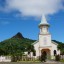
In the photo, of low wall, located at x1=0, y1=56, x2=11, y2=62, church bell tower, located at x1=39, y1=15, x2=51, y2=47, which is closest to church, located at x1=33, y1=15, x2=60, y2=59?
church bell tower, located at x1=39, y1=15, x2=51, y2=47

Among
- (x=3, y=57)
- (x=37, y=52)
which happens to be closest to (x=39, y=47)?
(x=37, y=52)

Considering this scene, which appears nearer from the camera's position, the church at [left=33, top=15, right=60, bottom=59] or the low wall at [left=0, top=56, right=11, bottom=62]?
the low wall at [left=0, top=56, right=11, bottom=62]

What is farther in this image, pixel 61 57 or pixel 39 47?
pixel 39 47

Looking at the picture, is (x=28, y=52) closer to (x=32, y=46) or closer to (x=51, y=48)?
(x=32, y=46)

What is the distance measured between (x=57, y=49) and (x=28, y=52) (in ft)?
26.6

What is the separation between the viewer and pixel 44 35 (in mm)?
71688

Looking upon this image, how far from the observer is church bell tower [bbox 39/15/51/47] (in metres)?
71.1

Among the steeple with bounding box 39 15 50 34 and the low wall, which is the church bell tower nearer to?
the steeple with bounding box 39 15 50 34

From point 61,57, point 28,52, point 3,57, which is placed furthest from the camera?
point 28,52

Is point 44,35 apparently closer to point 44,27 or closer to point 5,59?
point 44,27

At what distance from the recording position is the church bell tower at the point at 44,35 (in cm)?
7112

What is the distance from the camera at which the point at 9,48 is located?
71062mm

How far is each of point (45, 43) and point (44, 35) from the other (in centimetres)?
235

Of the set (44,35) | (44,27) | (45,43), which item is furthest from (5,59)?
(44,27)
